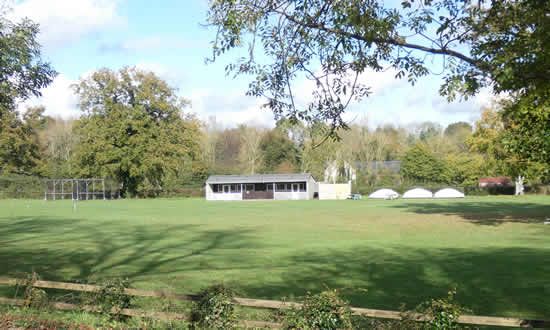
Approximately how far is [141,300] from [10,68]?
495 cm

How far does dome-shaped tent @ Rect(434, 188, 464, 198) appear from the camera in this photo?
70875 mm

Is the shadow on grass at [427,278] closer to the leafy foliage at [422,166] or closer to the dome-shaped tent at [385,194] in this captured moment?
the dome-shaped tent at [385,194]

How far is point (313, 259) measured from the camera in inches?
590

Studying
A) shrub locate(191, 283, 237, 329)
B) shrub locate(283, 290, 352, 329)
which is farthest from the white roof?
shrub locate(283, 290, 352, 329)

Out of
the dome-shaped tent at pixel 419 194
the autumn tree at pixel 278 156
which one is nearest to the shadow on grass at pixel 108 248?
the dome-shaped tent at pixel 419 194

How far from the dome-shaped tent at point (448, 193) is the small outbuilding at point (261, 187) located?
18671 mm

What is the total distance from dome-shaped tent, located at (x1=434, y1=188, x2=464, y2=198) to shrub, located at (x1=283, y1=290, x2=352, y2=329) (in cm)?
7012

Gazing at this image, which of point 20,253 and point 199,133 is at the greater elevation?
point 199,133

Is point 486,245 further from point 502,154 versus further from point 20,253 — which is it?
point 502,154

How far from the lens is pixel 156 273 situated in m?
12.4

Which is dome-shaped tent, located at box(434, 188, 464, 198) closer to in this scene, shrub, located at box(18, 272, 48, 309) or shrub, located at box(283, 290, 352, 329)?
shrub, located at box(18, 272, 48, 309)

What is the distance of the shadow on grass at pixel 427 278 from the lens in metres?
9.49

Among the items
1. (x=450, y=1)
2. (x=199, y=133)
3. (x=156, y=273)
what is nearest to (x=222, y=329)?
(x=450, y=1)

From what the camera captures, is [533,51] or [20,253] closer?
[533,51]
